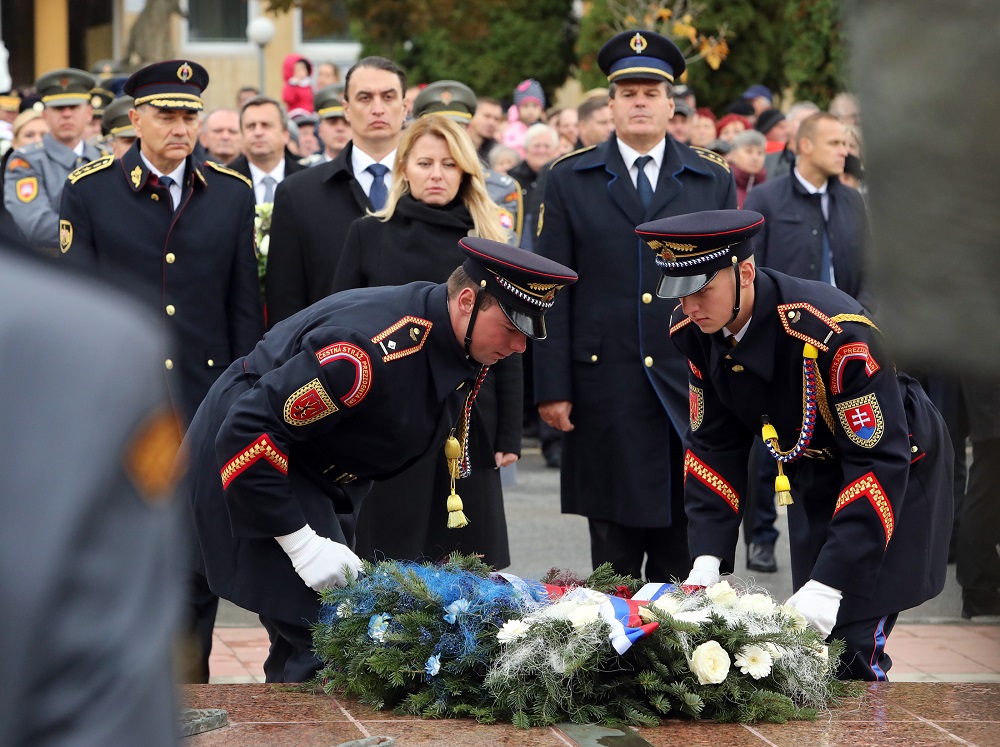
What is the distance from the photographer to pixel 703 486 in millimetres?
4523

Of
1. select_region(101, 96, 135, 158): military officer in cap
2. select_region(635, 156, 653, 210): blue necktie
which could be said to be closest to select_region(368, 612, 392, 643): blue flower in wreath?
select_region(635, 156, 653, 210): blue necktie

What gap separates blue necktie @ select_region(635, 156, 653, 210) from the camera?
583 centimetres

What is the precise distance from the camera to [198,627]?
16.3ft

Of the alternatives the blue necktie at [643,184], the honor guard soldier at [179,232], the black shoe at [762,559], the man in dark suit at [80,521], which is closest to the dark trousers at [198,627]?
the honor guard soldier at [179,232]

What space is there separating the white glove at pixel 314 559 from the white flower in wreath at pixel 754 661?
1.05m

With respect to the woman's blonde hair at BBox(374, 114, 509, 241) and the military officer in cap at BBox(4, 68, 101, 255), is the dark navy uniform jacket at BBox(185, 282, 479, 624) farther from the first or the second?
the military officer in cap at BBox(4, 68, 101, 255)

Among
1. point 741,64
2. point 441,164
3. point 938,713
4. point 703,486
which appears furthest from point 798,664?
point 741,64

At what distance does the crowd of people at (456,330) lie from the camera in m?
4.05

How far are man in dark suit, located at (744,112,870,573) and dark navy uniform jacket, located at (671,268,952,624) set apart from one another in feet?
9.14

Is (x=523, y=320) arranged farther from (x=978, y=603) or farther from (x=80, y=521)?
(x=978, y=603)

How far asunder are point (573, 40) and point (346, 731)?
25.5 meters

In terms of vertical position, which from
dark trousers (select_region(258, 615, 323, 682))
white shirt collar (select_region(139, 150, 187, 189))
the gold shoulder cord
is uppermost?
white shirt collar (select_region(139, 150, 187, 189))

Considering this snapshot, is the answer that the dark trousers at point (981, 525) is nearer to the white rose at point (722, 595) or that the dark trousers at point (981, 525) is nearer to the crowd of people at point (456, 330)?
the crowd of people at point (456, 330)

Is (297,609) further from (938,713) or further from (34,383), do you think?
(34,383)
